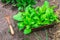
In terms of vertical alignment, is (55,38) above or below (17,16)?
below

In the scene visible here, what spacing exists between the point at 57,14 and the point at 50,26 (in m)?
0.35

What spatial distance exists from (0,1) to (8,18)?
692 mm

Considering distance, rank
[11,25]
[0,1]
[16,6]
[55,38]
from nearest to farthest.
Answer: [55,38]
[11,25]
[16,6]
[0,1]

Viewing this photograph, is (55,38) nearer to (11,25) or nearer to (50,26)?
(50,26)

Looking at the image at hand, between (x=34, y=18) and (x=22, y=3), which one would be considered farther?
(x=22, y=3)

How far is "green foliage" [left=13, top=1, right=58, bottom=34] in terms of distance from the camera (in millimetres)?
3287

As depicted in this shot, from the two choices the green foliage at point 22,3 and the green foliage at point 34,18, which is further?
the green foliage at point 22,3

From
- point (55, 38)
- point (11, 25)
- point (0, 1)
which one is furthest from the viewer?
point (0, 1)

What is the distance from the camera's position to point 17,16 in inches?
136

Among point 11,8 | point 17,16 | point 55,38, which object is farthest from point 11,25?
point 55,38

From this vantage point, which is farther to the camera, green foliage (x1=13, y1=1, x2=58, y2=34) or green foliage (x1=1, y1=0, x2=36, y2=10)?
green foliage (x1=1, y1=0, x2=36, y2=10)

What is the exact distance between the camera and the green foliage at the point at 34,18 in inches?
129

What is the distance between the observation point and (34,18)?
3311mm

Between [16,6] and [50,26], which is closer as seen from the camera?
[50,26]
